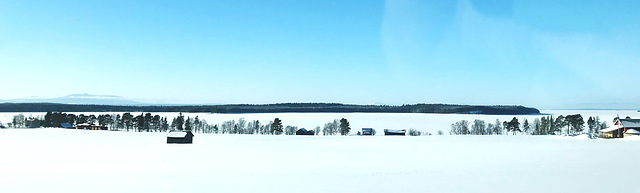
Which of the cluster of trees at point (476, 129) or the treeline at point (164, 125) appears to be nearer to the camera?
the treeline at point (164, 125)

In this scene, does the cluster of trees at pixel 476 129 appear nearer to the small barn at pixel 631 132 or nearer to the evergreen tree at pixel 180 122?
the small barn at pixel 631 132

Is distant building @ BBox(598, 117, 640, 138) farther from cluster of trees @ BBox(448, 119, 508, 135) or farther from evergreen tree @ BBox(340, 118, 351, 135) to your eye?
evergreen tree @ BBox(340, 118, 351, 135)

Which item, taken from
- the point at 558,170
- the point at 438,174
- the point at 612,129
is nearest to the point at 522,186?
the point at 438,174

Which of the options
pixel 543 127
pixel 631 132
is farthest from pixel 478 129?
pixel 631 132

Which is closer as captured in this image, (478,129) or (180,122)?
(180,122)

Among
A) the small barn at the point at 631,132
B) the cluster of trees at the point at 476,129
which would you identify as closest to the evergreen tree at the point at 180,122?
the cluster of trees at the point at 476,129

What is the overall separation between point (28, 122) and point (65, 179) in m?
113

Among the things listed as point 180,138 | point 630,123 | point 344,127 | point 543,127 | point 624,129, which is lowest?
point 344,127

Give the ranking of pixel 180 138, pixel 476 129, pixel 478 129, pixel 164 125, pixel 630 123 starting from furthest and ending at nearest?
pixel 476 129, pixel 478 129, pixel 164 125, pixel 630 123, pixel 180 138

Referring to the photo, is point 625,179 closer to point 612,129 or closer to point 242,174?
point 242,174

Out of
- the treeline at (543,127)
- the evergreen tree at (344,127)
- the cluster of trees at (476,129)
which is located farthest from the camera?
the cluster of trees at (476,129)

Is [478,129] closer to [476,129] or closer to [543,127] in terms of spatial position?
[476,129]

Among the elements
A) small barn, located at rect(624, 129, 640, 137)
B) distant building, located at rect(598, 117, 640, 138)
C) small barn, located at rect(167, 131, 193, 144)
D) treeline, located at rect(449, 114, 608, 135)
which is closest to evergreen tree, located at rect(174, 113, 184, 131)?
small barn, located at rect(167, 131, 193, 144)

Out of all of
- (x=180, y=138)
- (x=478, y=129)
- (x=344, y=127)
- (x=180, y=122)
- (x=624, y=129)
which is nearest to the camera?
(x=180, y=138)
